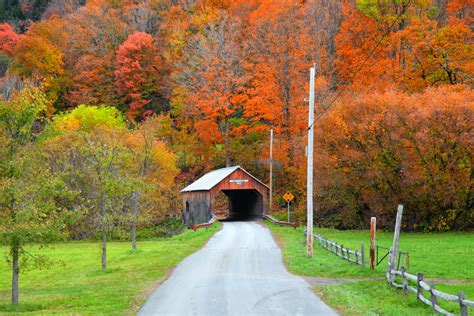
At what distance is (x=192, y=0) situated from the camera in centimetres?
8912

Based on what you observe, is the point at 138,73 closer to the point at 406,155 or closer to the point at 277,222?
the point at 277,222

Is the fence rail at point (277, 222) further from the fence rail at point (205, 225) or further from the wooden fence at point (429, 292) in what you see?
the wooden fence at point (429, 292)

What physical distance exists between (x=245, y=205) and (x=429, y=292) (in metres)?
45.7

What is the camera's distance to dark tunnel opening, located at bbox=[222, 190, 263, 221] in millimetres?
54500

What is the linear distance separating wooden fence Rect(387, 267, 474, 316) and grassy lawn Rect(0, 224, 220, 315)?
7219 millimetres

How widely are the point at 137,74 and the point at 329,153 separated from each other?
4182cm

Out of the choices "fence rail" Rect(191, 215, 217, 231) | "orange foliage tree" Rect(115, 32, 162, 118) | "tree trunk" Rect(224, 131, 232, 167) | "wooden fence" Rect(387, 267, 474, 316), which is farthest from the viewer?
"orange foliage tree" Rect(115, 32, 162, 118)

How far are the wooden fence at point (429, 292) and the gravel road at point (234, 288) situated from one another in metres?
2.33

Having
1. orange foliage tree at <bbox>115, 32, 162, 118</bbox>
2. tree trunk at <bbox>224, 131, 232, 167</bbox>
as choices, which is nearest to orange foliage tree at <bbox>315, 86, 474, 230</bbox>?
tree trunk at <bbox>224, 131, 232, 167</bbox>

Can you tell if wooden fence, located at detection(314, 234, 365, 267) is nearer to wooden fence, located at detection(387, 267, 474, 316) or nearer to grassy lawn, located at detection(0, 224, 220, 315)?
wooden fence, located at detection(387, 267, 474, 316)

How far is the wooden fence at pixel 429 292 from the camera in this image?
37.5 feet

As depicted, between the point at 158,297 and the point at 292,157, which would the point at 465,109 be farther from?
the point at 158,297

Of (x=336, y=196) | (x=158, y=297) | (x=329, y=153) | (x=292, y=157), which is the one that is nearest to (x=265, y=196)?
(x=292, y=157)

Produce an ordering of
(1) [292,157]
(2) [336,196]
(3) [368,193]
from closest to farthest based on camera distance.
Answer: (3) [368,193]
(2) [336,196]
(1) [292,157]
